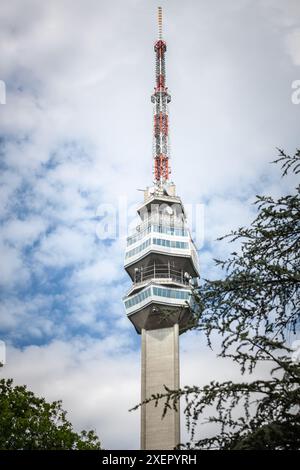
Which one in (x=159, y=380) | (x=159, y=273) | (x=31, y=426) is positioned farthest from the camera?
(x=159, y=273)

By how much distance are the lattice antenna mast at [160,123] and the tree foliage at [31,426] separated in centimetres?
6834

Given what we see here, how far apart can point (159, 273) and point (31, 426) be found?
62.7m

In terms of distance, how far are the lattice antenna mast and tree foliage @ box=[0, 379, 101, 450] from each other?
68.3 m

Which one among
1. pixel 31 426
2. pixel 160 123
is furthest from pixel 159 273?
pixel 31 426

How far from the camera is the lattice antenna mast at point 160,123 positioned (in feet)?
335

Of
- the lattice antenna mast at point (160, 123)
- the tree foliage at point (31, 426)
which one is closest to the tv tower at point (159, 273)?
the lattice antenna mast at point (160, 123)

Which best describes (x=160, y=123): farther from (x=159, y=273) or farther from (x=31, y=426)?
(x=31, y=426)

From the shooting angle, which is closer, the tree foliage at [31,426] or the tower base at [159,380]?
the tree foliage at [31,426]

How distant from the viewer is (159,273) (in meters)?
97.8

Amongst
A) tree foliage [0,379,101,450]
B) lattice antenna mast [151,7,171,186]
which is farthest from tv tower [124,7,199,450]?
tree foliage [0,379,101,450]

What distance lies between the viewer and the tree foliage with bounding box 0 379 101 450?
35.2 m

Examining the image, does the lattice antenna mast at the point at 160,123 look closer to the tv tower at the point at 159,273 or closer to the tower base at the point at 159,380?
the tv tower at the point at 159,273

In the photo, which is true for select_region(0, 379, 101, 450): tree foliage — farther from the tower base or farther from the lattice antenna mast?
the lattice antenna mast

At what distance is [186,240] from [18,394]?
63394mm
